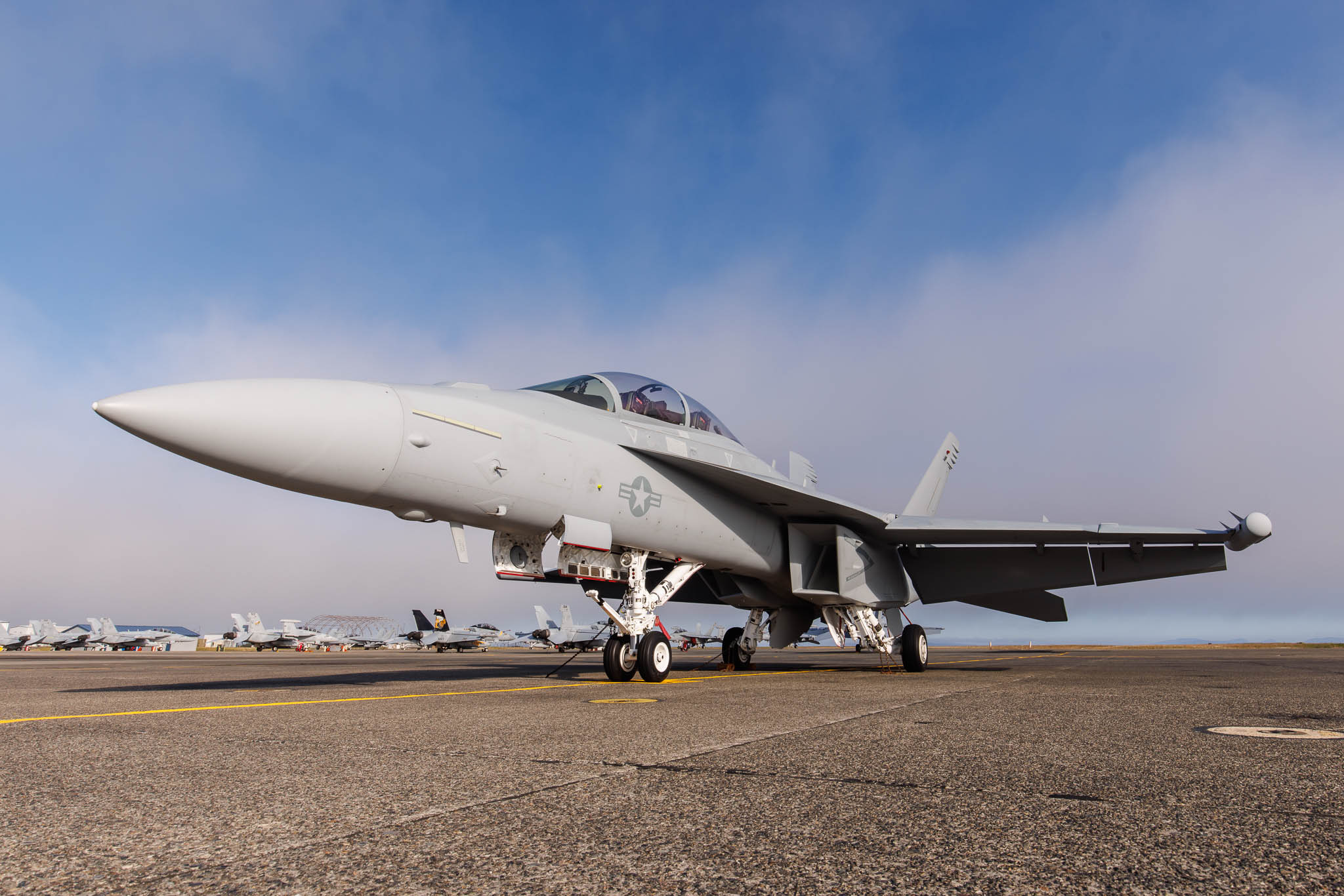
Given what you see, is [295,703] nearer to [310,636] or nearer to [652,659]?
[652,659]

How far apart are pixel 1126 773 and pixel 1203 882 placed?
1.59 metres

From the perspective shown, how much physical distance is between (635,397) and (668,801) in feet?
24.7

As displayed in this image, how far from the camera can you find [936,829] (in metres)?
2.33

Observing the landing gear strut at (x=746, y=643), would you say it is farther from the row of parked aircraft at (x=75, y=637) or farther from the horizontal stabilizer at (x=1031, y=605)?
the row of parked aircraft at (x=75, y=637)

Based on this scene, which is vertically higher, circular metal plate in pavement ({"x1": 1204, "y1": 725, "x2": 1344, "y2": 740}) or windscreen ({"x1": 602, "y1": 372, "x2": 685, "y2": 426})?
windscreen ({"x1": 602, "y1": 372, "x2": 685, "y2": 426})

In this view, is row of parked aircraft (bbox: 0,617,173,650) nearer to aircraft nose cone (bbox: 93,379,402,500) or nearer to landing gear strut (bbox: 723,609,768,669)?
landing gear strut (bbox: 723,609,768,669)

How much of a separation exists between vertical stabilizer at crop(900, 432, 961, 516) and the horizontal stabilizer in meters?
2.80

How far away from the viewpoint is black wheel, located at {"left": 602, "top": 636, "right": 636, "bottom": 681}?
927 centimetres

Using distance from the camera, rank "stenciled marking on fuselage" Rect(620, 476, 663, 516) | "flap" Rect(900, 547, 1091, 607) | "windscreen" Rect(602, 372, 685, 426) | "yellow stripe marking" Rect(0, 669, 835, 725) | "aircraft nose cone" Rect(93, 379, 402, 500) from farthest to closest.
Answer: "flap" Rect(900, 547, 1091, 607)
"windscreen" Rect(602, 372, 685, 426)
"stenciled marking on fuselage" Rect(620, 476, 663, 516)
"aircraft nose cone" Rect(93, 379, 402, 500)
"yellow stripe marking" Rect(0, 669, 835, 725)

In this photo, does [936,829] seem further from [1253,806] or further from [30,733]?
[30,733]

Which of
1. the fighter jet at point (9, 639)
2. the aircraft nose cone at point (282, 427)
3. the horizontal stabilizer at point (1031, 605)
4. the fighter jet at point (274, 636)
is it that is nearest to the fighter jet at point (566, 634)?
the fighter jet at point (274, 636)

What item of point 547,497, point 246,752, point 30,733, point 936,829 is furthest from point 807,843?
point 547,497

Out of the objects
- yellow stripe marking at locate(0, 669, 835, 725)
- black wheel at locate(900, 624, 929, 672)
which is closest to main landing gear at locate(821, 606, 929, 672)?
black wheel at locate(900, 624, 929, 672)

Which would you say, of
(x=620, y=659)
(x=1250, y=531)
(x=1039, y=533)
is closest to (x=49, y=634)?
(x=620, y=659)
